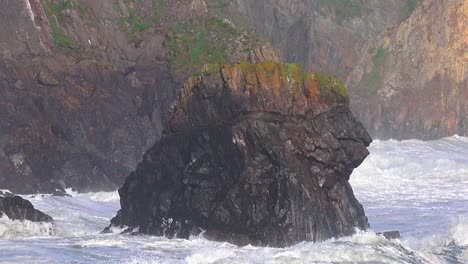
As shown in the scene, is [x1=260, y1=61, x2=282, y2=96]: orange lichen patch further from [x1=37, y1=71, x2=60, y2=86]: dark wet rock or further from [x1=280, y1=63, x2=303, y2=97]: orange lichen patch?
[x1=37, y1=71, x2=60, y2=86]: dark wet rock

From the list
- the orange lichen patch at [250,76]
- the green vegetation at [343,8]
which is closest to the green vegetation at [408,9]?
the green vegetation at [343,8]

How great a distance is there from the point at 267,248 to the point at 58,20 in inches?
1631

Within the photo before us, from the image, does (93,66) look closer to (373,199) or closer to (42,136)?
(42,136)

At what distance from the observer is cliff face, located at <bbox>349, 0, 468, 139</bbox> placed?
316ft

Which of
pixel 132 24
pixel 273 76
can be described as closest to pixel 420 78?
pixel 132 24

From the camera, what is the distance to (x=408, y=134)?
9500 centimetres

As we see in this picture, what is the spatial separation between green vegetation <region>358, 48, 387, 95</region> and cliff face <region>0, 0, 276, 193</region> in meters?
18.6

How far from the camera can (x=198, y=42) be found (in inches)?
3199

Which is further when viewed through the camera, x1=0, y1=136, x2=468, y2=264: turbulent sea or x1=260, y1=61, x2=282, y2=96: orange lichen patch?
x1=260, y1=61, x2=282, y2=96: orange lichen patch

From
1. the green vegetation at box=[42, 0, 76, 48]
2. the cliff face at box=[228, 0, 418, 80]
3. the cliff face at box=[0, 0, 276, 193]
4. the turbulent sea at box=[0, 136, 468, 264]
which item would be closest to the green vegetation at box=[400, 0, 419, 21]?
the cliff face at box=[228, 0, 418, 80]

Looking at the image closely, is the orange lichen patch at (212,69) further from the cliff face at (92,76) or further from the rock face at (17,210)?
the cliff face at (92,76)

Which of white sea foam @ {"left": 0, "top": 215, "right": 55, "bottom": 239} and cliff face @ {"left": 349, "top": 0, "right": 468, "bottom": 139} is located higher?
cliff face @ {"left": 349, "top": 0, "right": 468, "bottom": 139}

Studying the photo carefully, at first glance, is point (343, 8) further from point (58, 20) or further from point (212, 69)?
point (212, 69)

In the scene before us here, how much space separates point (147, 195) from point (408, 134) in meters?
55.3
